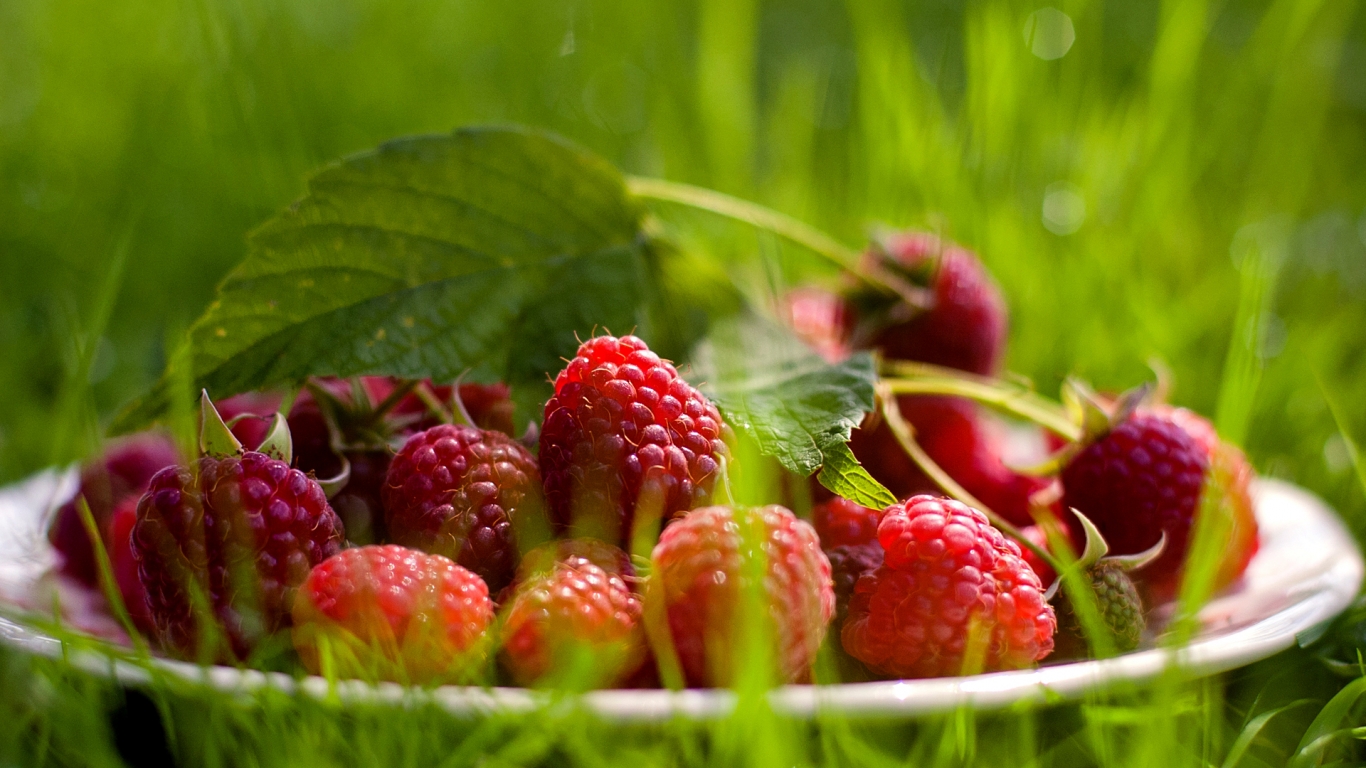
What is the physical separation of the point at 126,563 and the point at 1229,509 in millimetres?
775

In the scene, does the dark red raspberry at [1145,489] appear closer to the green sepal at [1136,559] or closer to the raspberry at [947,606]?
the green sepal at [1136,559]

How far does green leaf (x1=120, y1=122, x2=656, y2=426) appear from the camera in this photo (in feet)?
2.43

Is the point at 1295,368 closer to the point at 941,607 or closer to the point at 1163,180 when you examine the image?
the point at 1163,180

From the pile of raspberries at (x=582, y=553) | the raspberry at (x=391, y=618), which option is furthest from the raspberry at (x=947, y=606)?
the raspberry at (x=391, y=618)

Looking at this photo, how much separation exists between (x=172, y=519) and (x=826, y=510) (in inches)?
16.0

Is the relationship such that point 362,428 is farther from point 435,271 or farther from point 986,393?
point 986,393

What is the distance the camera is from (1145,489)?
0.77 meters

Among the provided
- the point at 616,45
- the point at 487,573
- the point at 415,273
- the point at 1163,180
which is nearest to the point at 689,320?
the point at 415,273

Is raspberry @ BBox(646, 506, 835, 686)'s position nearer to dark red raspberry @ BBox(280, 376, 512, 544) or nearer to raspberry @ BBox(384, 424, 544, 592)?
raspberry @ BBox(384, 424, 544, 592)

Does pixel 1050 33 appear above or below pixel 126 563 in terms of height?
above

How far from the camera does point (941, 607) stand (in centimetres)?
61

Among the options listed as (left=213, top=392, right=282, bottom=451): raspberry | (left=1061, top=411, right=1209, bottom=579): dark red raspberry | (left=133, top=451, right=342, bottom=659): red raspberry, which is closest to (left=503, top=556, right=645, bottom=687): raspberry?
(left=133, top=451, right=342, bottom=659): red raspberry

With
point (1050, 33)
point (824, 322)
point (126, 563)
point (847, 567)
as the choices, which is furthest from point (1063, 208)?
point (126, 563)

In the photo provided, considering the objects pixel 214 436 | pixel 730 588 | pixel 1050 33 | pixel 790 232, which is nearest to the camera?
pixel 730 588
